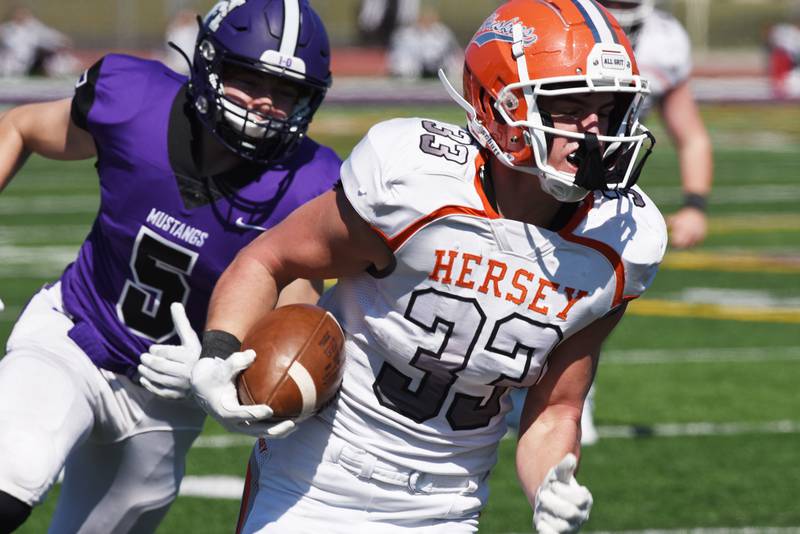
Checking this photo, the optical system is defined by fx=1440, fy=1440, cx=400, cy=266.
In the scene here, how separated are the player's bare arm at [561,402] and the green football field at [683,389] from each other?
6.19 ft

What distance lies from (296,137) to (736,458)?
2963mm

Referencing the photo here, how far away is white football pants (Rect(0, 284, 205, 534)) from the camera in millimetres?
3514

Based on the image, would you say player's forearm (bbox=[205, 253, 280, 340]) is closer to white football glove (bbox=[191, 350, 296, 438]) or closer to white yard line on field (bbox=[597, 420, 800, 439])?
white football glove (bbox=[191, 350, 296, 438])

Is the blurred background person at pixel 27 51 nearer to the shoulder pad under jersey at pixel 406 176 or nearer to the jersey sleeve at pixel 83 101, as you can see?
the jersey sleeve at pixel 83 101

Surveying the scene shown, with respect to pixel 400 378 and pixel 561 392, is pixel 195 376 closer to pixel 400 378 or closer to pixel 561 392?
pixel 400 378

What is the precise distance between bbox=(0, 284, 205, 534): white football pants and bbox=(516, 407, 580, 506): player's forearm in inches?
43.6

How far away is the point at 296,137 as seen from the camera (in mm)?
3814

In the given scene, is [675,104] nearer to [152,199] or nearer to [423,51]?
[152,199]

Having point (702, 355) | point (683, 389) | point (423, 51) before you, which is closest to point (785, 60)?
point (423, 51)

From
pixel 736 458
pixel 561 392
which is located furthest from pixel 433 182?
pixel 736 458

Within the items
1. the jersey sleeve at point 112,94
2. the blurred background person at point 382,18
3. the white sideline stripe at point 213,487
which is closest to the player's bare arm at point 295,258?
the jersey sleeve at point 112,94

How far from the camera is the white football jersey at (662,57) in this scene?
20.9 ft

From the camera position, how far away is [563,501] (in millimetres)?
2754

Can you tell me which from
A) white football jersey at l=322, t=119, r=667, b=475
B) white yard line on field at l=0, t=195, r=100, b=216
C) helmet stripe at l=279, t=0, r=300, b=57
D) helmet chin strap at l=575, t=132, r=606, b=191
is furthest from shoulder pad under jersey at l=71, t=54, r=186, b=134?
white yard line on field at l=0, t=195, r=100, b=216
